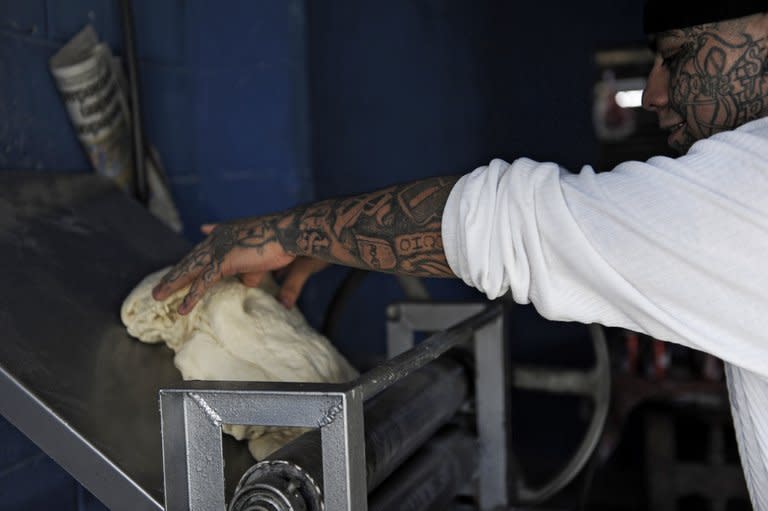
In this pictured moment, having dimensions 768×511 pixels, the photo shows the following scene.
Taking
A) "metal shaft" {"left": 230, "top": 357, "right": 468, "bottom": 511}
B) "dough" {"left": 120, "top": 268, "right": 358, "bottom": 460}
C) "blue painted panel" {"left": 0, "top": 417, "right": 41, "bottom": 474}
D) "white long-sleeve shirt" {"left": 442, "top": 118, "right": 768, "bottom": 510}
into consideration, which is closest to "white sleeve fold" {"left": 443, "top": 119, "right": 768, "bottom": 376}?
"white long-sleeve shirt" {"left": 442, "top": 118, "right": 768, "bottom": 510}

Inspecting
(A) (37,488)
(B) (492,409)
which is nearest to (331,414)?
(B) (492,409)

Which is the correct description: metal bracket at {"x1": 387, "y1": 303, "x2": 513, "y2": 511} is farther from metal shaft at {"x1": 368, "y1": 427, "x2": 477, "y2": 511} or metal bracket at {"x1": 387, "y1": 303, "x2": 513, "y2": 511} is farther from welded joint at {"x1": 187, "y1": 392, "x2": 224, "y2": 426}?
welded joint at {"x1": 187, "y1": 392, "x2": 224, "y2": 426}

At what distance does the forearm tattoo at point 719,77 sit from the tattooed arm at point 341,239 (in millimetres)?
334

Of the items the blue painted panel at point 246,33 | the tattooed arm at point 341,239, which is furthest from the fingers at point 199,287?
the blue painted panel at point 246,33

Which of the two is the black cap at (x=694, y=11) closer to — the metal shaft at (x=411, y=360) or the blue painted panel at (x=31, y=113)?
the metal shaft at (x=411, y=360)

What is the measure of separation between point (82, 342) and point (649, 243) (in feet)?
2.38

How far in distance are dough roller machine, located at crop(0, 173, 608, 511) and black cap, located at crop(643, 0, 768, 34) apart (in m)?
0.51

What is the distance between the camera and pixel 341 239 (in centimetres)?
103

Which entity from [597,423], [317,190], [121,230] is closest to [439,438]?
[597,423]

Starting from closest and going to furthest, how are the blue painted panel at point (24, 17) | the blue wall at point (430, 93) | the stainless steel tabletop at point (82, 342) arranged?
the stainless steel tabletop at point (82, 342), the blue painted panel at point (24, 17), the blue wall at point (430, 93)

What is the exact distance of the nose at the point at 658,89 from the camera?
107 cm

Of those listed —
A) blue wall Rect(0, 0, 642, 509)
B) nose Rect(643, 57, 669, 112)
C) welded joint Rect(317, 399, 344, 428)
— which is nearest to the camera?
welded joint Rect(317, 399, 344, 428)

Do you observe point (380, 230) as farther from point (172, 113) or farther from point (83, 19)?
point (172, 113)

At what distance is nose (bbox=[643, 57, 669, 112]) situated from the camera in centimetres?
107
